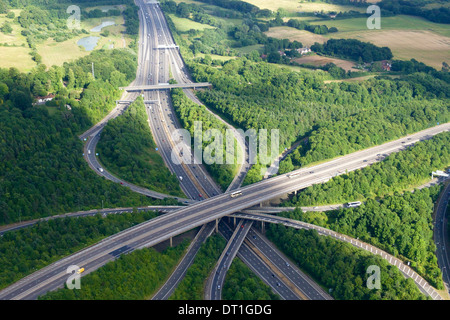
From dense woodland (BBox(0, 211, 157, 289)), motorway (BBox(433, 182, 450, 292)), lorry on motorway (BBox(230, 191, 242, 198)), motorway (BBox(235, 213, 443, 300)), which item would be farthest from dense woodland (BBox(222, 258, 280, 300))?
motorway (BBox(433, 182, 450, 292))

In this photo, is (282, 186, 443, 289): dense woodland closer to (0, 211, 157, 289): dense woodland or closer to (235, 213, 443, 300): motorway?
(235, 213, 443, 300): motorway

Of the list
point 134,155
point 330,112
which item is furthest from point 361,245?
point 330,112

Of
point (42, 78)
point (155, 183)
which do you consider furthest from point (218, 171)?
point (42, 78)

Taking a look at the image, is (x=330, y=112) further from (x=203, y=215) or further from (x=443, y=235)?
(x=203, y=215)

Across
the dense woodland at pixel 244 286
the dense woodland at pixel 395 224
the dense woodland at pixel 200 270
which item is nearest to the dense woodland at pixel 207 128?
the dense woodland at pixel 395 224

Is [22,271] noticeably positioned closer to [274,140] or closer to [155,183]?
[155,183]

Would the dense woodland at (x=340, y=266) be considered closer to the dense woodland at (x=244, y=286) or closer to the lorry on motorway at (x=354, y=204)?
the dense woodland at (x=244, y=286)
